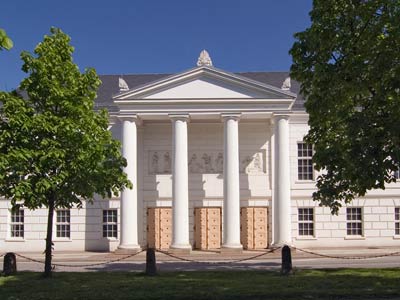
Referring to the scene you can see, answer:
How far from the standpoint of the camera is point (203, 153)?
31.1 metres

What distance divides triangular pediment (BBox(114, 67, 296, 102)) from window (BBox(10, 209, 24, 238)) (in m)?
9.77

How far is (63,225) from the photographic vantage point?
3108 centimetres

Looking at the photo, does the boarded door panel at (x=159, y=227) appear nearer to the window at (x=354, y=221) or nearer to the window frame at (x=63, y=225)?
the window frame at (x=63, y=225)

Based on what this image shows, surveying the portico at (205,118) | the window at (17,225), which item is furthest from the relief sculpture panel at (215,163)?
the window at (17,225)

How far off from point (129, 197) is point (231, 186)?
5568 millimetres

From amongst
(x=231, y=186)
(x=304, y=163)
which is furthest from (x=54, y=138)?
(x=304, y=163)

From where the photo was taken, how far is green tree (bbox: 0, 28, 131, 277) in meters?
15.9

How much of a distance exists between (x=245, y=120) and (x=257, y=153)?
2121 mm

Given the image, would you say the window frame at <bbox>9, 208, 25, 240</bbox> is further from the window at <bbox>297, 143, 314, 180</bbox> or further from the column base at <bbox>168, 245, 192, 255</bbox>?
the window at <bbox>297, 143, 314, 180</bbox>

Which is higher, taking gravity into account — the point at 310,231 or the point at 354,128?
the point at 354,128

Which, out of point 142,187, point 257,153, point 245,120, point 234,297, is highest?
point 245,120

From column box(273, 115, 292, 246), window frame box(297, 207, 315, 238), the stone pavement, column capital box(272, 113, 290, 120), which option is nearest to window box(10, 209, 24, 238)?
the stone pavement

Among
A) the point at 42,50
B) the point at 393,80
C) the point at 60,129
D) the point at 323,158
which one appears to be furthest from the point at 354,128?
the point at 42,50

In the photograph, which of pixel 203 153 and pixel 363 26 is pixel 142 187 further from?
pixel 363 26
